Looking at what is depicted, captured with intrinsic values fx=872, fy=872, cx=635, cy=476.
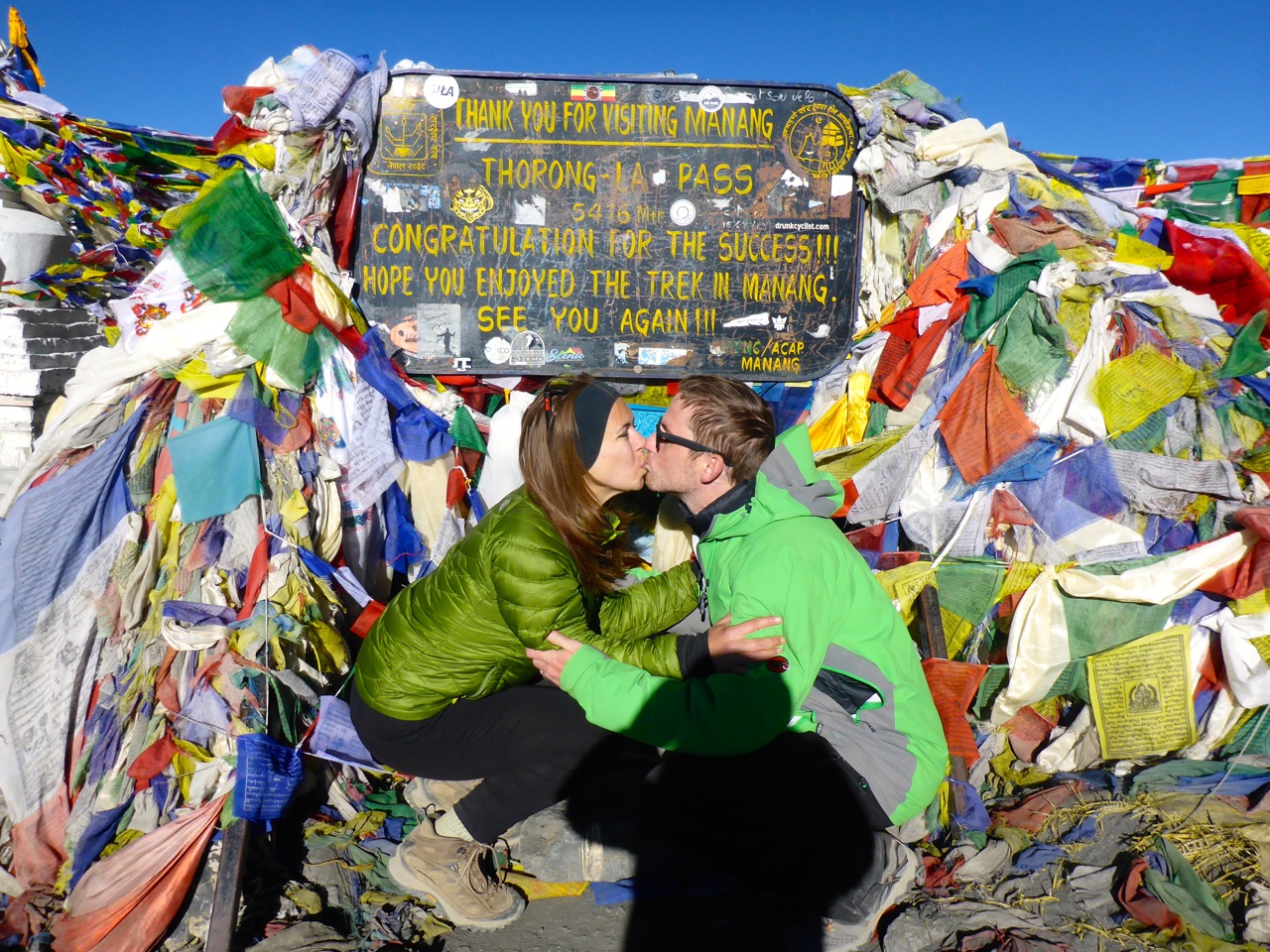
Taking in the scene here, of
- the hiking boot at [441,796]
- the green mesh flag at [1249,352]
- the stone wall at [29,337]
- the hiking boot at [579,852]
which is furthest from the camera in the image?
the stone wall at [29,337]

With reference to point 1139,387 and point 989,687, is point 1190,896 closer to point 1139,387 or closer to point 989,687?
point 989,687

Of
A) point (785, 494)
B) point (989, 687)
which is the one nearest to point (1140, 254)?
point (989, 687)

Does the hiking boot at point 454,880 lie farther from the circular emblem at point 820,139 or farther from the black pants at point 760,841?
the circular emblem at point 820,139

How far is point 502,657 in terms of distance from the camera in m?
3.00

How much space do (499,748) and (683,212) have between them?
2.57m

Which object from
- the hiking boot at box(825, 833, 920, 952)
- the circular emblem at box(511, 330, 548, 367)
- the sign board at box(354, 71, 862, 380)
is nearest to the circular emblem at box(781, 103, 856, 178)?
the sign board at box(354, 71, 862, 380)

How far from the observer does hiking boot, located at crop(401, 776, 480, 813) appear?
342 cm

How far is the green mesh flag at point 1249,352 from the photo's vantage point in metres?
3.64

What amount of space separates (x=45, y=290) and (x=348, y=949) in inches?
145

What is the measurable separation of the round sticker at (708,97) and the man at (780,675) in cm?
174

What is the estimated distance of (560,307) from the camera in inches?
164

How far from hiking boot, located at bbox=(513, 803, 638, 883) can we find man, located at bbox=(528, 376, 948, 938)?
0.33 meters

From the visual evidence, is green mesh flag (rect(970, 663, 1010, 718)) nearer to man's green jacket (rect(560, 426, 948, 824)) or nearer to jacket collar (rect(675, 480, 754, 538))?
man's green jacket (rect(560, 426, 948, 824))

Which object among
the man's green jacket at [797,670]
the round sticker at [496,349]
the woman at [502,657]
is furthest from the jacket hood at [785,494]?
the round sticker at [496,349]
